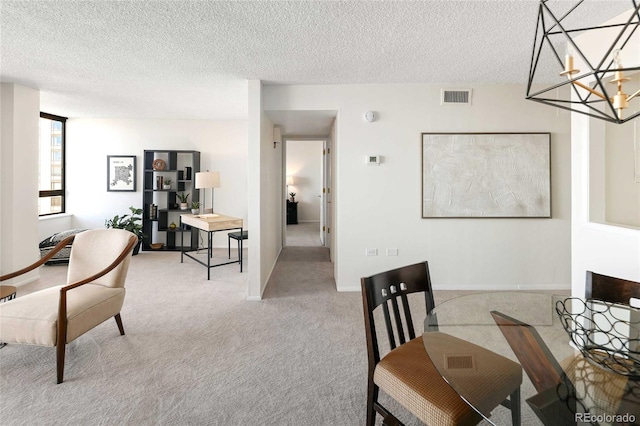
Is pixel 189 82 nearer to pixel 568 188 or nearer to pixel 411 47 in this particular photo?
pixel 411 47

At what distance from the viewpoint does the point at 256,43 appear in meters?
2.75

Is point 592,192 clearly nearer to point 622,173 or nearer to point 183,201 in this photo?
point 622,173

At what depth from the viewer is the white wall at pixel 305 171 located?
34.4ft

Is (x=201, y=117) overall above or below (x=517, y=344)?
above

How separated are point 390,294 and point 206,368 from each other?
144cm

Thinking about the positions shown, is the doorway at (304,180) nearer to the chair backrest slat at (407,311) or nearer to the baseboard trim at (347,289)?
the baseboard trim at (347,289)

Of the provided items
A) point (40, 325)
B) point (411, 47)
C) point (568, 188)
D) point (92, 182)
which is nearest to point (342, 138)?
point (411, 47)

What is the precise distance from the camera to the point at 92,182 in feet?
19.8

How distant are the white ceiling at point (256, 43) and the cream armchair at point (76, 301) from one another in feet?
5.37

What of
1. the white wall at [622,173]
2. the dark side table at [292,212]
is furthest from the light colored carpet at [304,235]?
the white wall at [622,173]

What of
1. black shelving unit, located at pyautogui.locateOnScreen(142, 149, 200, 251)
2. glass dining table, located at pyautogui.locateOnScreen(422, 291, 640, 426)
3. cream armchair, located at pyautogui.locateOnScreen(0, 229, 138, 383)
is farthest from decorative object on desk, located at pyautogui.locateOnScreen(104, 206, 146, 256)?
glass dining table, located at pyautogui.locateOnScreen(422, 291, 640, 426)

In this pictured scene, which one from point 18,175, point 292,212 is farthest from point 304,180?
point 18,175

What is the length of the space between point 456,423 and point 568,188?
3.80 m

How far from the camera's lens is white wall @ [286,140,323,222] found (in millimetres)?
10500
